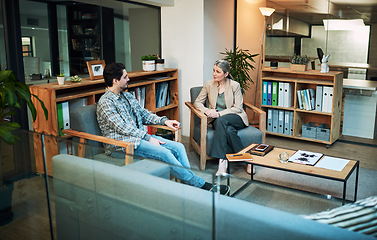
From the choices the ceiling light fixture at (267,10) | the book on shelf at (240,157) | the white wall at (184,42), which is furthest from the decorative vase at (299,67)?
the book on shelf at (240,157)

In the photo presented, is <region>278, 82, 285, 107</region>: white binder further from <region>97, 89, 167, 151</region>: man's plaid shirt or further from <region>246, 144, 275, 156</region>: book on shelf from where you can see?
<region>97, 89, 167, 151</region>: man's plaid shirt

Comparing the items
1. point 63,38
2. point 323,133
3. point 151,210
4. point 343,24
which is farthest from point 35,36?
point 343,24

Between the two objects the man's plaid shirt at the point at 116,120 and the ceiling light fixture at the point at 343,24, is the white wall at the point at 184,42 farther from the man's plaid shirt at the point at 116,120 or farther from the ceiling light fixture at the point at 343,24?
the man's plaid shirt at the point at 116,120

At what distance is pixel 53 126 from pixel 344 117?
4006 millimetres

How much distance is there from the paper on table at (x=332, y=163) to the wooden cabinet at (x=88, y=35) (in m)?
2.80

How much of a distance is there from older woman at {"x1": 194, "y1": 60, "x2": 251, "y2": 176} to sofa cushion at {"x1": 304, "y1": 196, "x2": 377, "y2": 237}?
97.6 inches

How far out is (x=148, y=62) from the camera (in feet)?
17.3

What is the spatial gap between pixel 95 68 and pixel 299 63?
9.29ft

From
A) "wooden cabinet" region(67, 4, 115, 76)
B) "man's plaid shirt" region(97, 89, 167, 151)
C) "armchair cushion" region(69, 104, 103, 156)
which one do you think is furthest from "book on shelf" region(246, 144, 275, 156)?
"wooden cabinet" region(67, 4, 115, 76)

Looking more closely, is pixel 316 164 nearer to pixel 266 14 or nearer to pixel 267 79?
pixel 267 79

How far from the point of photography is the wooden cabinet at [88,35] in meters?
4.44

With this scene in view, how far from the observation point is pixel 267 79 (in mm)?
5715

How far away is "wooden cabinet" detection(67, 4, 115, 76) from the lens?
14.6 feet

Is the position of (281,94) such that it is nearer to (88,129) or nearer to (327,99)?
(327,99)
